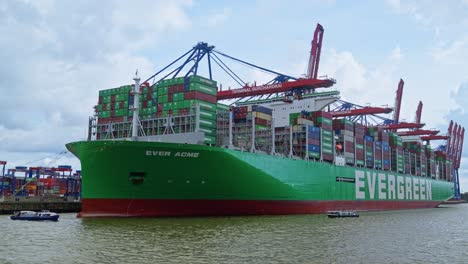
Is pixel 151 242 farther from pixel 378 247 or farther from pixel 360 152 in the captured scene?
pixel 360 152

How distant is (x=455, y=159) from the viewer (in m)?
110

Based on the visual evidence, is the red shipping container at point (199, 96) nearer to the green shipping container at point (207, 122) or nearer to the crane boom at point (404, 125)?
the green shipping container at point (207, 122)

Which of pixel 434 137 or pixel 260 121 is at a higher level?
pixel 434 137

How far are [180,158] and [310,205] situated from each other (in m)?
17.8

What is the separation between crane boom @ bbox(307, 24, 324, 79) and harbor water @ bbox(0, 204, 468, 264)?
32406 millimetres

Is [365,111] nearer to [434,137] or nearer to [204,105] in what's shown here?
[434,137]

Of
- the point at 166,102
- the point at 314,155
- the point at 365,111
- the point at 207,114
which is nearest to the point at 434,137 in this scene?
the point at 365,111

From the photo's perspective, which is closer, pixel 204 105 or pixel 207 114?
pixel 207 114

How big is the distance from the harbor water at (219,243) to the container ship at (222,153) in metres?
3.32

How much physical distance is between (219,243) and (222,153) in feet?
46.1

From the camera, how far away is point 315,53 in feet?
202

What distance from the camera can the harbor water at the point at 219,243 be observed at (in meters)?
18.9

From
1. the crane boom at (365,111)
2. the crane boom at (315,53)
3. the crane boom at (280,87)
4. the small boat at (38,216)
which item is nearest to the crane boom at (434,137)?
the crane boom at (365,111)

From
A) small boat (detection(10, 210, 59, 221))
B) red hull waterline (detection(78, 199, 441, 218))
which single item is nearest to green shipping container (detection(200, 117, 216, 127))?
red hull waterline (detection(78, 199, 441, 218))
